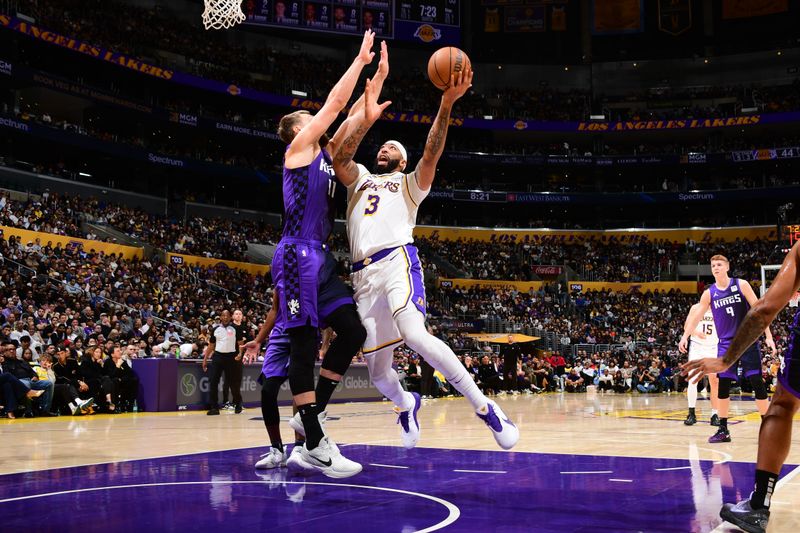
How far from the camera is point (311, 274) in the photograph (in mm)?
5438

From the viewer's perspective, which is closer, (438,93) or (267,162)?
(267,162)

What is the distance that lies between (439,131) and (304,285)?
151 centimetres

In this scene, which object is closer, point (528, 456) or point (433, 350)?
point (433, 350)

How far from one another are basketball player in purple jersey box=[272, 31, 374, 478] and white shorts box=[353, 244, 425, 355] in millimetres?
159

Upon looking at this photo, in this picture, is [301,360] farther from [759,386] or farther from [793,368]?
[759,386]

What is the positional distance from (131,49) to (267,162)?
1006cm

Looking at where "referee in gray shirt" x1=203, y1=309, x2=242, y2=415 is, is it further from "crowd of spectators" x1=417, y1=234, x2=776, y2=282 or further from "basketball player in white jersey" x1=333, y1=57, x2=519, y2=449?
"crowd of spectators" x1=417, y1=234, x2=776, y2=282

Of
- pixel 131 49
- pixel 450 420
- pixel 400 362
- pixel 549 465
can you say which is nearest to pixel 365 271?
pixel 549 465

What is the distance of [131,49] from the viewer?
36031 mm


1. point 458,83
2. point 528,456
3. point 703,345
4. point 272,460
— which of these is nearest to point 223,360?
point 703,345

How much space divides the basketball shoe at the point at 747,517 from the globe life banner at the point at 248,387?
41.4 feet

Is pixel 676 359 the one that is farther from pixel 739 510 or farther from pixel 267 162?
pixel 739 510

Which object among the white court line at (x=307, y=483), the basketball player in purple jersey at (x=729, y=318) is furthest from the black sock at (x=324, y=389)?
the basketball player in purple jersey at (x=729, y=318)

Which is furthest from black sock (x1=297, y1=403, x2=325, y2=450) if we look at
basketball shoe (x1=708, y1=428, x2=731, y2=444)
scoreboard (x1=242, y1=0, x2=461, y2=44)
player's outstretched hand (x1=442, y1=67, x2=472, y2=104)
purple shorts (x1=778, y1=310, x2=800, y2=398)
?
scoreboard (x1=242, y1=0, x2=461, y2=44)
